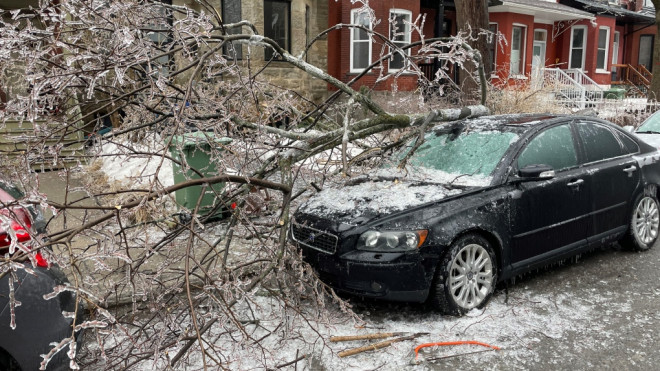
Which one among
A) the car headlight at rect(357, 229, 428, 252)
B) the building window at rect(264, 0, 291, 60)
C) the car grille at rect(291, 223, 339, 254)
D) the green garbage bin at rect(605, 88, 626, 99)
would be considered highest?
the building window at rect(264, 0, 291, 60)

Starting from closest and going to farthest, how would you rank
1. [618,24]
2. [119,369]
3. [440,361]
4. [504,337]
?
[119,369]
[440,361]
[504,337]
[618,24]

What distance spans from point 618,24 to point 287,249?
110 feet

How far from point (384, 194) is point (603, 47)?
90.8 feet

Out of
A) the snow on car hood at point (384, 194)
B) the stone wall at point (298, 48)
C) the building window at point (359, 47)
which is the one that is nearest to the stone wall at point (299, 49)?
the stone wall at point (298, 48)

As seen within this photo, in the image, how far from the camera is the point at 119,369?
3441 mm

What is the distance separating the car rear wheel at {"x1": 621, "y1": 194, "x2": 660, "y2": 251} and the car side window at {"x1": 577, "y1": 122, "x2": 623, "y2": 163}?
0.64 m

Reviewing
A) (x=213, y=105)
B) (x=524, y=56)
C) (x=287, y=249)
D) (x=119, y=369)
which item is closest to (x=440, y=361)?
(x=287, y=249)

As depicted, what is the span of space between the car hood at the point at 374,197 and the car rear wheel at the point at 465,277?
0.46 m

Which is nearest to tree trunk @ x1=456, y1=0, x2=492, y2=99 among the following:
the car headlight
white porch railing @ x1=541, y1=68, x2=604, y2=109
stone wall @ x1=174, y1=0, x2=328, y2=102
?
white porch railing @ x1=541, y1=68, x2=604, y2=109

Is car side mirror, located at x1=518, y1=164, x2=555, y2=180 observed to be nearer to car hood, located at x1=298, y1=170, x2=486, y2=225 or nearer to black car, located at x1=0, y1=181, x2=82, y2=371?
car hood, located at x1=298, y1=170, x2=486, y2=225

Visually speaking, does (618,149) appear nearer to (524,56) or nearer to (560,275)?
(560,275)

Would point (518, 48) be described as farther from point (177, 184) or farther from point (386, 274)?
point (177, 184)

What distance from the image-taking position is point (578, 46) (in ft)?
88.8

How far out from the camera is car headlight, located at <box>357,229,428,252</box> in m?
4.12
